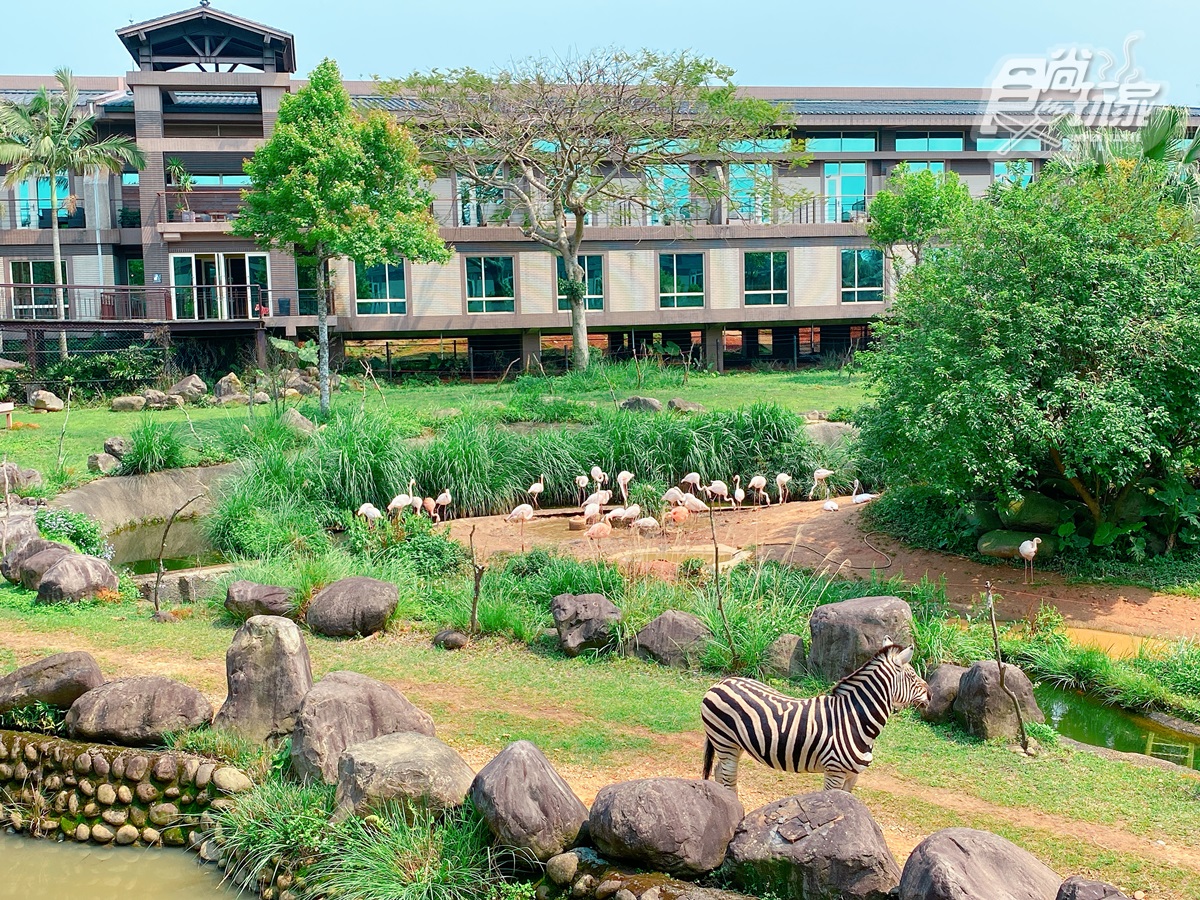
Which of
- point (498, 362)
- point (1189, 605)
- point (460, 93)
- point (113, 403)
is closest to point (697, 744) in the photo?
point (1189, 605)

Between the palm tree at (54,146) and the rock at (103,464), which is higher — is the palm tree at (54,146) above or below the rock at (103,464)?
above

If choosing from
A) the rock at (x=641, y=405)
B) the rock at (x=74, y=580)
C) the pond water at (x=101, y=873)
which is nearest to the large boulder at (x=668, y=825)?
the pond water at (x=101, y=873)

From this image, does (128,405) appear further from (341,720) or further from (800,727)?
(800,727)

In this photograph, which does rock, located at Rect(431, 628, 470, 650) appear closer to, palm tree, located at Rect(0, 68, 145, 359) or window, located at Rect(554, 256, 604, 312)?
palm tree, located at Rect(0, 68, 145, 359)

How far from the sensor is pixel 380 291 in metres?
33.8

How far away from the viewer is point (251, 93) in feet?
118

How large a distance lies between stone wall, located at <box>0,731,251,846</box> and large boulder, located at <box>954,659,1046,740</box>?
489 centimetres

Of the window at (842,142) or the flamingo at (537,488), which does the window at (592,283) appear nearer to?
the window at (842,142)

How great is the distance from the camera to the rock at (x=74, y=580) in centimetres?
1138

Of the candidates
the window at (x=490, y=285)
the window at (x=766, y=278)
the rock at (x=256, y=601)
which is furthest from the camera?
the window at (x=766, y=278)

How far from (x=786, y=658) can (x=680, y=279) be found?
90.8ft

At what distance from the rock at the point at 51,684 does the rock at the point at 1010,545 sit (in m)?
9.96

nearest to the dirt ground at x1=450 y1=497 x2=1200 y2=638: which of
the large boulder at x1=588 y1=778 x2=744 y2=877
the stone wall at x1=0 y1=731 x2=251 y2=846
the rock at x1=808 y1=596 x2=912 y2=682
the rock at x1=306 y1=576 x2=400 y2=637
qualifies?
the rock at x1=808 y1=596 x2=912 y2=682

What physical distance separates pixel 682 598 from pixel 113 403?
18.9 m
